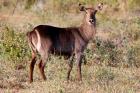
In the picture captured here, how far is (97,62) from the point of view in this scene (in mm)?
12234

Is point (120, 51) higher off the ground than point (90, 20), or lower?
lower

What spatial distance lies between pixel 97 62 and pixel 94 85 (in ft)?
9.62

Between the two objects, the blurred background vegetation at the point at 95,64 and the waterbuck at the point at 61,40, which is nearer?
the blurred background vegetation at the point at 95,64

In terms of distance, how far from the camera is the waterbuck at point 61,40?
10.1 metres

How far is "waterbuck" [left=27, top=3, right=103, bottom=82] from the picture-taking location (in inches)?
398

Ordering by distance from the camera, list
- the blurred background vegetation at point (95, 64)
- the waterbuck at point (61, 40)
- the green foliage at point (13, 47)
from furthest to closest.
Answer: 1. the green foliage at point (13, 47)
2. the waterbuck at point (61, 40)
3. the blurred background vegetation at point (95, 64)

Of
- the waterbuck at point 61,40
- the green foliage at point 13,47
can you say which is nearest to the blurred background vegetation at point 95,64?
the green foliage at point 13,47

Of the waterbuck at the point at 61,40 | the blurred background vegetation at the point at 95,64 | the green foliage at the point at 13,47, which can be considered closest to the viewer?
the blurred background vegetation at the point at 95,64

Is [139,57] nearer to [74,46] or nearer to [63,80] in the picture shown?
[74,46]

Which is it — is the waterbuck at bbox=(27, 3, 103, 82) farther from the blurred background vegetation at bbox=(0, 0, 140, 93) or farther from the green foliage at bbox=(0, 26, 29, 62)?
the green foliage at bbox=(0, 26, 29, 62)

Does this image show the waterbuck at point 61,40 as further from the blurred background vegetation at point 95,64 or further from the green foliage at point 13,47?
the green foliage at point 13,47

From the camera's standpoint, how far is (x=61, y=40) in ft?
34.3

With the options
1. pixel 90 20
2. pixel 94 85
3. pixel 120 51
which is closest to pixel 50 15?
pixel 120 51

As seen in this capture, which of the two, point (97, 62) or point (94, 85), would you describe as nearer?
point (94, 85)
